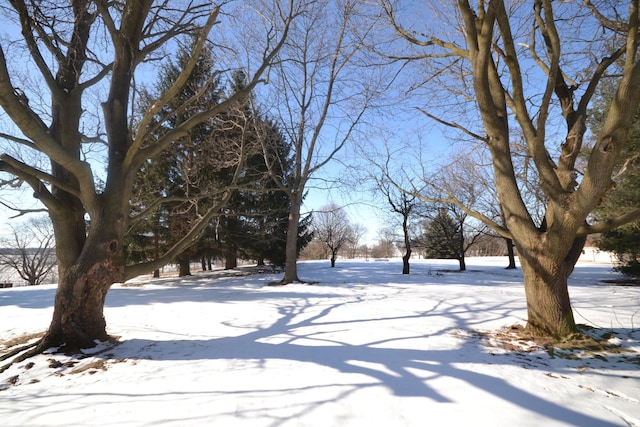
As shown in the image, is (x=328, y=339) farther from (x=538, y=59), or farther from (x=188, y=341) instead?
(x=538, y=59)

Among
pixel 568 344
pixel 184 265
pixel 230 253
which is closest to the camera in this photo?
pixel 568 344

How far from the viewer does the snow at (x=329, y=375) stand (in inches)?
98.8

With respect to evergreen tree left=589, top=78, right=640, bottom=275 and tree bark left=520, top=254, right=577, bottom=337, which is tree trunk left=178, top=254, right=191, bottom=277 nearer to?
tree bark left=520, top=254, right=577, bottom=337

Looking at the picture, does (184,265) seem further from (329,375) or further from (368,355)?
(329,375)

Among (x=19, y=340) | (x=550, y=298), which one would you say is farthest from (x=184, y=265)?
(x=550, y=298)

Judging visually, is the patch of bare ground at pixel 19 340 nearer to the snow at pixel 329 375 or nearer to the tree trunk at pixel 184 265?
the snow at pixel 329 375

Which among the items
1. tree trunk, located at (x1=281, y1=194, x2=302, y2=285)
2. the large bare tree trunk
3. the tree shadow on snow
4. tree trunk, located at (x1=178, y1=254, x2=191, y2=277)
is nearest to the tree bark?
the tree shadow on snow

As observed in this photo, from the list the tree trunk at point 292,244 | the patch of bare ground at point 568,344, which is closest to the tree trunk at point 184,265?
the tree trunk at point 292,244

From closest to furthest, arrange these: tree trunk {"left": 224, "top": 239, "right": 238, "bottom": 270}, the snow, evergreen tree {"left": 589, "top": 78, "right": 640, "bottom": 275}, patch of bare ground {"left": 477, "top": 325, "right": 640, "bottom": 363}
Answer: the snow, patch of bare ground {"left": 477, "top": 325, "right": 640, "bottom": 363}, evergreen tree {"left": 589, "top": 78, "right": 640, "bottom": 275}, tree trunk {"left": 224, "top": 239, "right": 238, "bottom": 270}

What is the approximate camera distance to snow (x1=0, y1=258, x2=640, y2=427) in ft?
8.23

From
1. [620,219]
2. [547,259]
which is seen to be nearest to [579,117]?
[620,219]

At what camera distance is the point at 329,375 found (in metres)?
3.27

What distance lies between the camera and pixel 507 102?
18.9ft

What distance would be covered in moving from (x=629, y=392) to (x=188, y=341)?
17.2ft
